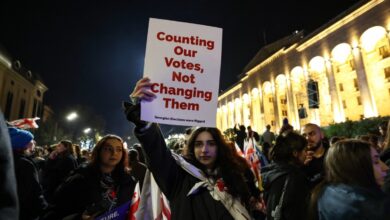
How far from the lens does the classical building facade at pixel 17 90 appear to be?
41031 mm

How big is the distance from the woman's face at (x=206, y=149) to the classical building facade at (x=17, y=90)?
147ft

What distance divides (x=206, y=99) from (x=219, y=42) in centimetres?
63

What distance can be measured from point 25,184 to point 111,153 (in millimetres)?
1180

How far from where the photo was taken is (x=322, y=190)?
229 centimetres

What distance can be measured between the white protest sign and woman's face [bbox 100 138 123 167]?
5.57 feet

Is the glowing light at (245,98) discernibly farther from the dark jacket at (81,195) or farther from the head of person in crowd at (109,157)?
the dark jacket at (81,195)

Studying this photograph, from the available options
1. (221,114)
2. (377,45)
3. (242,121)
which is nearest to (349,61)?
(377,45)

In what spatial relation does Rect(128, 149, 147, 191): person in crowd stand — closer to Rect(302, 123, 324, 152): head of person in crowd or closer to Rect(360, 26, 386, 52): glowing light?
Rect(302, 123, 324, 152): head of person in crowd

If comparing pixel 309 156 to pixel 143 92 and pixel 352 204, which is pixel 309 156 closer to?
pixel 352 204

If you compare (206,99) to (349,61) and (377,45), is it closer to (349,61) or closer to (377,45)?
(377,45)

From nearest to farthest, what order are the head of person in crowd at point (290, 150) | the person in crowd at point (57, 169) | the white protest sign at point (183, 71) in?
1. the white protest sign at point (183, 71)
2. the head of person in crowd at point (290, 150)
3. the person in crowd at point (57, 169)

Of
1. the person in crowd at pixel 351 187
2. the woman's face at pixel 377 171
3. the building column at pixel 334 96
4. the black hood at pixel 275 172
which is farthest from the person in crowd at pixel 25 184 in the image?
the building column at pixel 334 96

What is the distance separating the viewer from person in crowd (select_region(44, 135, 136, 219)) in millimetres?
2998

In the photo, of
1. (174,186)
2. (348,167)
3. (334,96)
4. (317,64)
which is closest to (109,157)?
(174,186)
